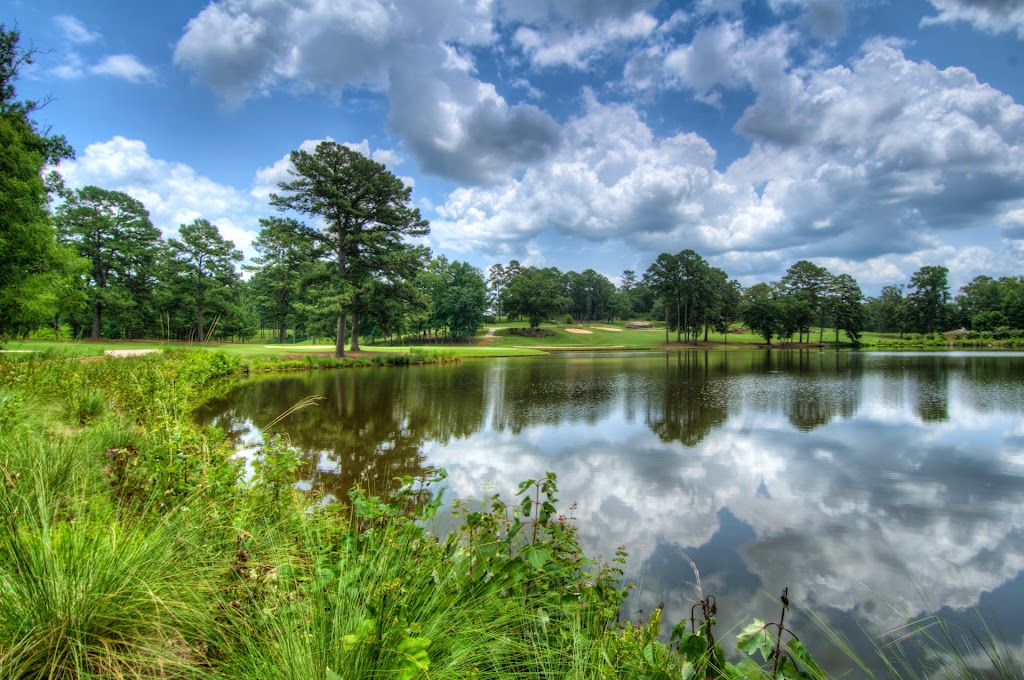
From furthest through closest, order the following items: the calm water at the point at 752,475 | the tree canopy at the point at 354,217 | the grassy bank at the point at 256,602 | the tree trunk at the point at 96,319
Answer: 1. the tree trunk at the point at 96,319
2. the tree canopy at the point at 354,217
3. the calm water at the point at 752,475
4. the grassy bank at the point at 256,602

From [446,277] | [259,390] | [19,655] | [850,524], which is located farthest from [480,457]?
[446,277]

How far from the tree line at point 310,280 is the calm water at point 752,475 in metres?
4.78

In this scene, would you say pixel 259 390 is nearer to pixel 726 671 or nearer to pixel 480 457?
pixel 480 457

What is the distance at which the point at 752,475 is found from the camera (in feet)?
26.3

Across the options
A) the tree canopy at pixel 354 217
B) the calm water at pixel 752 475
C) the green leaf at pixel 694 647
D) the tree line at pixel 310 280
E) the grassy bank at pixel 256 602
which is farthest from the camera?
the tree canopy at pixel 354 217

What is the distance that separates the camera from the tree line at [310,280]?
17875 mm

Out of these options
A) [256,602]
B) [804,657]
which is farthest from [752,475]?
[256,602]

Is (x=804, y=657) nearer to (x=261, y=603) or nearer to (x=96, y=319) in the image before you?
(x=261, y=603)

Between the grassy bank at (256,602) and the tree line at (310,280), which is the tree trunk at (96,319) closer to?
the tree line at (310,280)

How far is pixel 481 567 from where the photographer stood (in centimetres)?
288

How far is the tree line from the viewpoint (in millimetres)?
Result: 17875

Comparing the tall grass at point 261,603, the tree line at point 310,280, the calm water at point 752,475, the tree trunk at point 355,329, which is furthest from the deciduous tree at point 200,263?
the tall grass at point 261,603

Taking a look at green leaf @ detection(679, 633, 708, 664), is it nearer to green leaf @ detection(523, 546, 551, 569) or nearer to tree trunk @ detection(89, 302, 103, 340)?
green leaf @ detection(523, 546, 551, 569)

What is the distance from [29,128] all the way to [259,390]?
14802 mm
